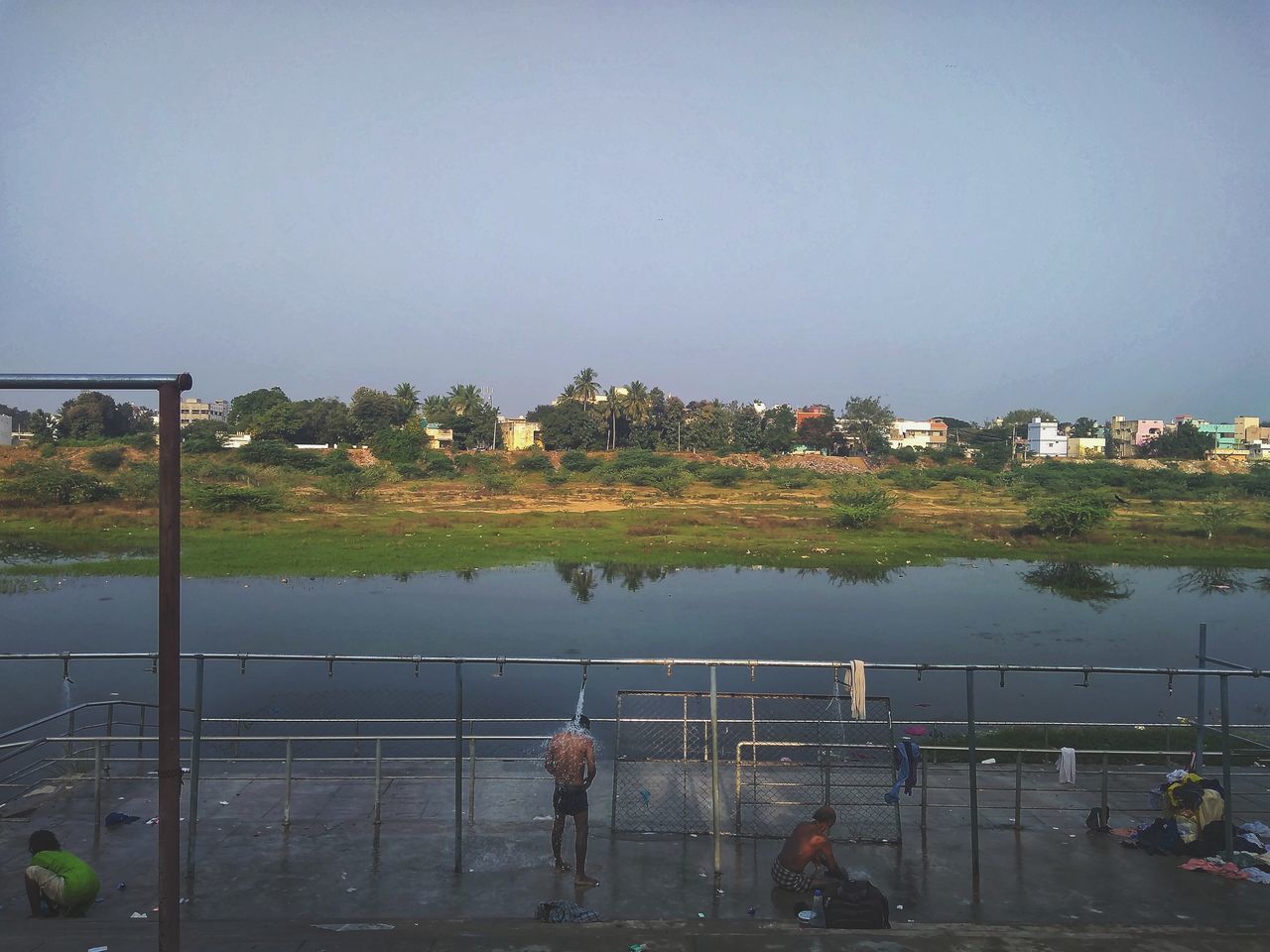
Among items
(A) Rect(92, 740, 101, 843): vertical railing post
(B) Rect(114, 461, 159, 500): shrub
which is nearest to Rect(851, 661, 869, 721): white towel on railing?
A: (A) Rect(92, 740, 101, 843): vertical railing post

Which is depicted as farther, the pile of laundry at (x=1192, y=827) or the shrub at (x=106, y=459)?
the shrub at (x=106, y=459)

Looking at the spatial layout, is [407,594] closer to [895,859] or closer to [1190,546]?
[895,859]

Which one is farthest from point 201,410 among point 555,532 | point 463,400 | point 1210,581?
point 1210,581

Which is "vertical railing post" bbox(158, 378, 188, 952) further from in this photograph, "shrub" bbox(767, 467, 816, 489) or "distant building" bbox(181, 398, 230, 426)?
"distant building" bbox(181, 398, 230, 426)

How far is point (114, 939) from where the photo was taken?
285 inches

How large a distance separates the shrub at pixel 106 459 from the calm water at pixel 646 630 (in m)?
27.5

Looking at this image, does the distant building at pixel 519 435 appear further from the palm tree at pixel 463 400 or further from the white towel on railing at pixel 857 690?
the white towel on railing at pixel 857 690

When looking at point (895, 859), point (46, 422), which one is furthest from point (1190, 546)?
point (46, 422)

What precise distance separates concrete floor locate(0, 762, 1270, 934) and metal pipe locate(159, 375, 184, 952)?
2.07 meters

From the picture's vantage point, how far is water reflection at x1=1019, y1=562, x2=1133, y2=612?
40125 millimetres

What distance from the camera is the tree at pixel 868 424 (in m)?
115

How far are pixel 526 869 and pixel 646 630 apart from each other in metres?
21.9

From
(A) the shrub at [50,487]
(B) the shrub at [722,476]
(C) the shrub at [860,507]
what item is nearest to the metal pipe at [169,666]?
(C) the shrub at [860,507]

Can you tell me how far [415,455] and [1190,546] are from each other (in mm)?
59430
